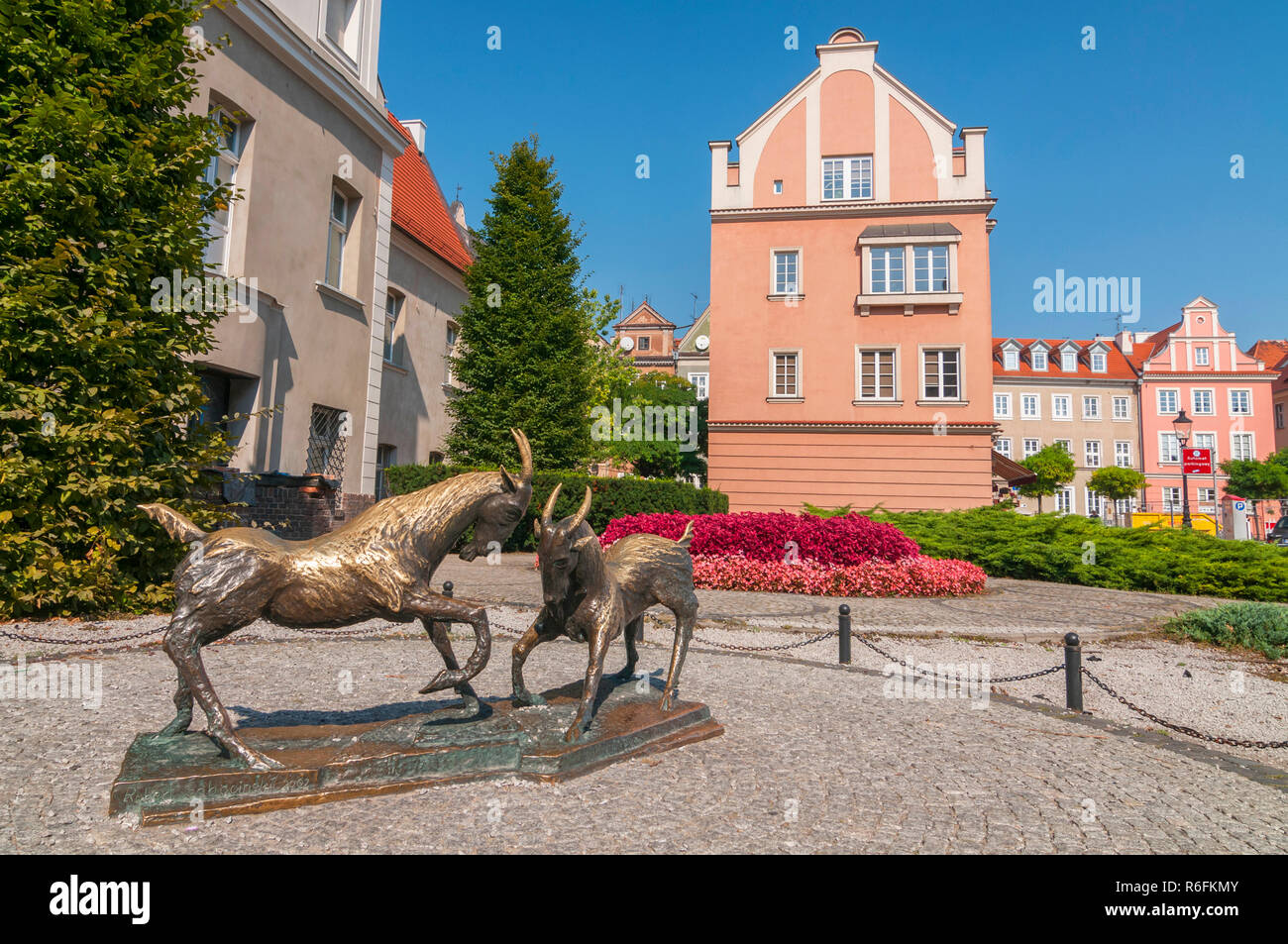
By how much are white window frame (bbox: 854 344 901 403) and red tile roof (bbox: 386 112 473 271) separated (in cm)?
1444

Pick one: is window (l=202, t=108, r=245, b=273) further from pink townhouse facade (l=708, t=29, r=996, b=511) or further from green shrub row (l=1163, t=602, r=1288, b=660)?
green shrub row (l=1163, t=602, r=1288, b=660)

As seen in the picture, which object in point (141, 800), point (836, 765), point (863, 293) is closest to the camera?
point (141, 800)

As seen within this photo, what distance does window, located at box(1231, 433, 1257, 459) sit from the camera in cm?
5353

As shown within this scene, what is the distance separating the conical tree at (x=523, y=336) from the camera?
21.2 m

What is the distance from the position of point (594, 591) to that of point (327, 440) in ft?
44.7

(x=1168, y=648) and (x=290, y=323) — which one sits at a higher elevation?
(x=290, y=323)

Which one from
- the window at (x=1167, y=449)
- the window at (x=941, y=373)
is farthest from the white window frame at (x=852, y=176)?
the window at (x=1167, y=449)

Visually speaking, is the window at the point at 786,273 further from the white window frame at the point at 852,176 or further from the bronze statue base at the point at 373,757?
the bronze statue base at the point at 373,757

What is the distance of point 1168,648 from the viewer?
9.28 meters

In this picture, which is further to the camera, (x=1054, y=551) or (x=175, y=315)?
(x=1054, y=551)

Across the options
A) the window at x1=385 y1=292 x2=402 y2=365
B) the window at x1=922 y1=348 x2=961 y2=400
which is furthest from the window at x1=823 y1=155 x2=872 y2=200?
the window at x1=385 y1=292 x2=402 y2=365

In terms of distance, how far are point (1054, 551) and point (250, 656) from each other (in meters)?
16.3
